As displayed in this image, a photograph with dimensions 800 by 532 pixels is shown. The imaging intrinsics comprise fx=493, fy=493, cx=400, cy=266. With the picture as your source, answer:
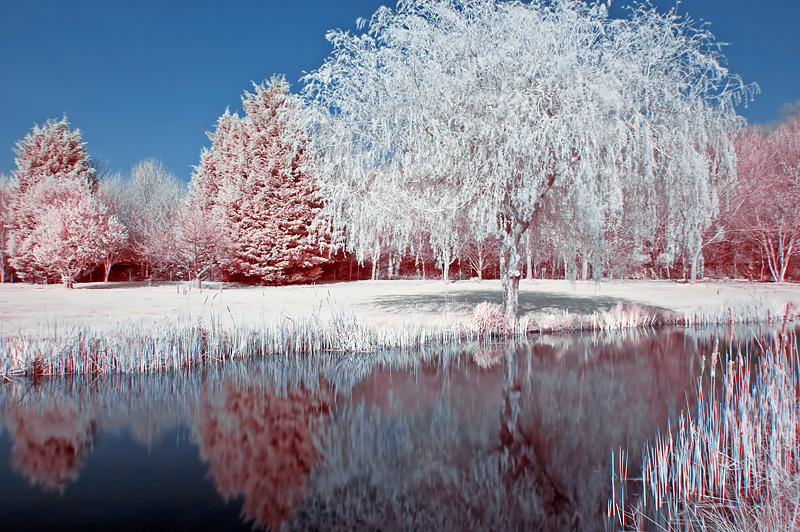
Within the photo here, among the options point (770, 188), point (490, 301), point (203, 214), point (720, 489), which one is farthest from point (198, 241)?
point (770, 188)

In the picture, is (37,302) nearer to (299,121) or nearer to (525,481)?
(299,121)

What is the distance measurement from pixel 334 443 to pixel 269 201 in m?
26.2

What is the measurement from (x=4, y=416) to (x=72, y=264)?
2161 cm

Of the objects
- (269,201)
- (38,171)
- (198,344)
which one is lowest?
(198,344)

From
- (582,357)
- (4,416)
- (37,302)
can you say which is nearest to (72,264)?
(37,302)

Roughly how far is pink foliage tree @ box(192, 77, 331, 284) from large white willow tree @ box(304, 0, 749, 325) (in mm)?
17913

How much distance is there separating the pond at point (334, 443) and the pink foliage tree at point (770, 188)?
2115cm

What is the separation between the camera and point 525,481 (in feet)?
A: 17.1

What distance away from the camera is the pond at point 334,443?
15.1 feet

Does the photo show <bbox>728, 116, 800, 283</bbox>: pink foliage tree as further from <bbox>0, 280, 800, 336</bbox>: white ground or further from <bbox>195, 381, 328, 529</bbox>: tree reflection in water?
<bbox>195, 381, 328, 529</bbox>: tree reflection in water

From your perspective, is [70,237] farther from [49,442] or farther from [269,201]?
[49,442]

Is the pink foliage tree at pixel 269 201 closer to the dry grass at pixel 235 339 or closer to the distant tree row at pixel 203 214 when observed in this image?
the distant tree row at pixel 203 214

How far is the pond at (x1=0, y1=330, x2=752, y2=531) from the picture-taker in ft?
15.1

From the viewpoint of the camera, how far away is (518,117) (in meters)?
10.3
